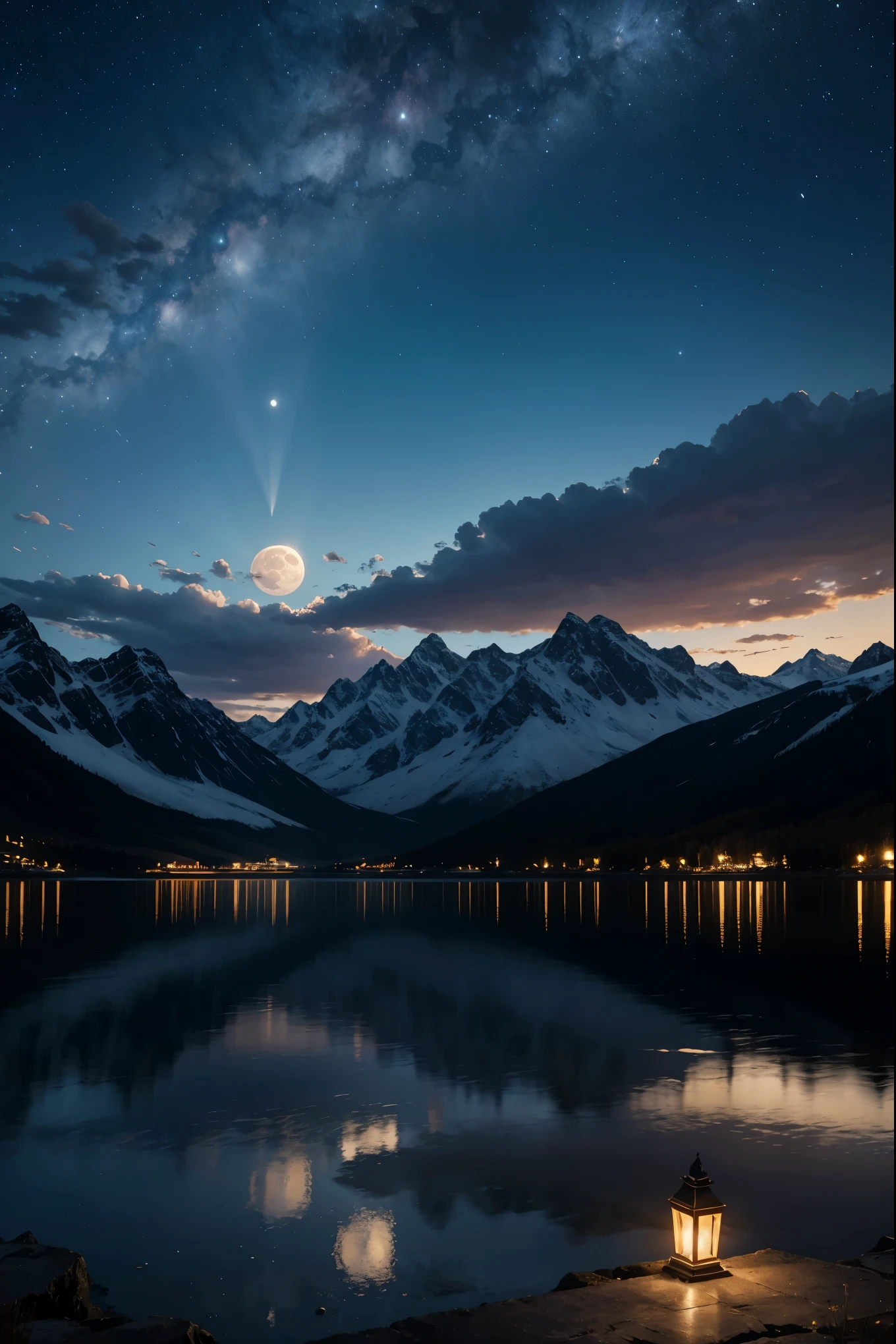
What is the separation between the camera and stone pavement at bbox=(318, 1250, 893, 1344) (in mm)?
17250

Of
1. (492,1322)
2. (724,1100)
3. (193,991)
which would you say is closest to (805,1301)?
(492,1322)

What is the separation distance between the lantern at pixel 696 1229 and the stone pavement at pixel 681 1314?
0.23m

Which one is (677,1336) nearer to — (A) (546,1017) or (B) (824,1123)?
(B) (824,1123)

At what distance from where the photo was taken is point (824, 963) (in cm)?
8312

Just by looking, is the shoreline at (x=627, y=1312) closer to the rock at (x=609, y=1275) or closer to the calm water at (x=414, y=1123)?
the rock at (x=609, y=1275)

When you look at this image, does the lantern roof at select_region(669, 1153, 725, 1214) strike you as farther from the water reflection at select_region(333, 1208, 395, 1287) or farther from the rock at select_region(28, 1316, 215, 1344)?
the rock at select_region(28, 1316, 215, 1344)

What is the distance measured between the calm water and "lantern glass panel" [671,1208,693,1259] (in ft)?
15.3

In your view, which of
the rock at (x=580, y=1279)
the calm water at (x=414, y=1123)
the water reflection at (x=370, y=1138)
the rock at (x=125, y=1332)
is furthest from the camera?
the water reflection at (x=370, y=1138)

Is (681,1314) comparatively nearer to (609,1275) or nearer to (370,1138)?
(609,1275)

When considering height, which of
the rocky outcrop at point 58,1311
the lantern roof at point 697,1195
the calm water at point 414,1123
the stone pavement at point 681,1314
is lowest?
the calm water at point 414,1123

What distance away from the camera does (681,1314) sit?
18000mm

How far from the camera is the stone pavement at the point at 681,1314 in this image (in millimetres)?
17250

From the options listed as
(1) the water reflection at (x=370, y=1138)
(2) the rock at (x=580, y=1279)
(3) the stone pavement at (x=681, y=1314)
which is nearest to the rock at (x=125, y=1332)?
(3) the stone pavement at (x=681, y=1314)

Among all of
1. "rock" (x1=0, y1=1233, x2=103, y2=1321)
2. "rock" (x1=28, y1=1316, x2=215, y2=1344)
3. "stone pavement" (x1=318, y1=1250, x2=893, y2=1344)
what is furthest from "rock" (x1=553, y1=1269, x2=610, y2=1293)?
"rock" (x1=0, y1=1233, x2=103, y2=1321)
